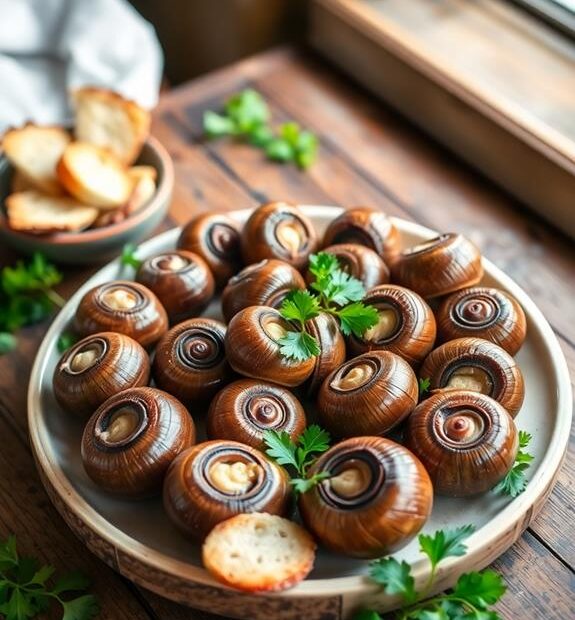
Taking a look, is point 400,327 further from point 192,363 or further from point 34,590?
point 34,590

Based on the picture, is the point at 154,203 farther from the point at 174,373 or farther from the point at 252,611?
the point at 252,611

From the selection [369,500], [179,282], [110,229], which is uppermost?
[369,500]

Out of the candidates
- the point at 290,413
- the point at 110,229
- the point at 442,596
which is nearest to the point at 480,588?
the point at 442,596

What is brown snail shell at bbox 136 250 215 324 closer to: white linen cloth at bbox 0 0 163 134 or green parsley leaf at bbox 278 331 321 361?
A: green parsley leaf at bbox 278 331 321 361

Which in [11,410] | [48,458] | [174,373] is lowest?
[11,410]

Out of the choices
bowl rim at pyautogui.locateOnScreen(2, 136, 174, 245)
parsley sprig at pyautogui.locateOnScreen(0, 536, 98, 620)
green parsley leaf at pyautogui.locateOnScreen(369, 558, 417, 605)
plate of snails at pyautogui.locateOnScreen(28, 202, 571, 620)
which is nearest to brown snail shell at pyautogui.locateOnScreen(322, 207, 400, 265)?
plate of snails at pyautogui.locateOnScreen(28, 202, 571, 620)

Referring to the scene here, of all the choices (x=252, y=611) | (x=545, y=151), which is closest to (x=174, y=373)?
(x=252, y=611)
